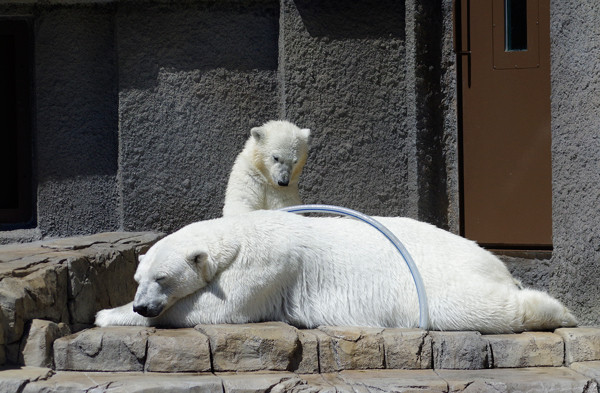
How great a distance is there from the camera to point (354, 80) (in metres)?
7.20

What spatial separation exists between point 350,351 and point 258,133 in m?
2.75

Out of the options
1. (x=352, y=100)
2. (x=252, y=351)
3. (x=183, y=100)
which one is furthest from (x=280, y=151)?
(x=252, y=351)

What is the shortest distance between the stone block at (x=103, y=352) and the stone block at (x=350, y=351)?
0.76 m

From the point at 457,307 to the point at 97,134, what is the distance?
166 inches

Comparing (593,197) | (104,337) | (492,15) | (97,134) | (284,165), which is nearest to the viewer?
(104,337)

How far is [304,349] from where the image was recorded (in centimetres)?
395

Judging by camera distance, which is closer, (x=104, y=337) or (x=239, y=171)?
(x=104, y=337)

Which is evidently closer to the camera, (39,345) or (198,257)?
(39,345)

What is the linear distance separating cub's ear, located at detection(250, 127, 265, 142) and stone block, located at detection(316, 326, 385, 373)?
2.65 metres

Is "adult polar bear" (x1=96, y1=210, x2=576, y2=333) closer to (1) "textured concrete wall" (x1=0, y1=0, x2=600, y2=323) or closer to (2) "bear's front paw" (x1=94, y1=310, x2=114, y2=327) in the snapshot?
(2) "bear's front paw" (x1=94, y1=310, x2=114, y2=327)

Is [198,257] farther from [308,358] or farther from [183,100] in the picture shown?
[183,100]

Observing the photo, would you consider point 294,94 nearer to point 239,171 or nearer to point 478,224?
point 239,171

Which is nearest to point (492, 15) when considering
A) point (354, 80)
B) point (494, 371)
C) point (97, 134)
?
point (354, 80)

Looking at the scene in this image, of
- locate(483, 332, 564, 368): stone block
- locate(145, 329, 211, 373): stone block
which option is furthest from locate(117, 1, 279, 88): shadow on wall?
locate(483, 332, 564, 368): stone block
